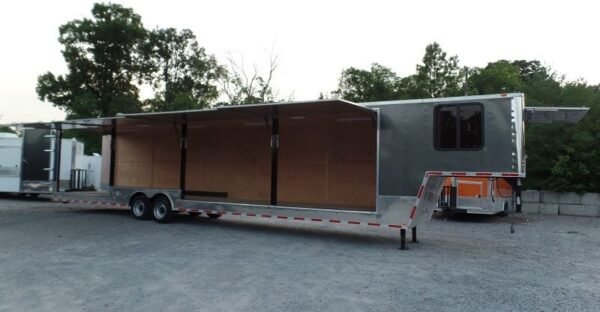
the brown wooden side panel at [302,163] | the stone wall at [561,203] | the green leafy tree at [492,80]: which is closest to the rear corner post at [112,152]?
the brown wooden side panel at [302,163]

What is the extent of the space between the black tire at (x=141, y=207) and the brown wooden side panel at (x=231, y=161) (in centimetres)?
117

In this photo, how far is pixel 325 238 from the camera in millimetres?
10188

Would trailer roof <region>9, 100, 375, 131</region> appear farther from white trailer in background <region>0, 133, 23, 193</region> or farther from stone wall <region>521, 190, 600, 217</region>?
stone wall <region>521, 190, 600, 217</region>

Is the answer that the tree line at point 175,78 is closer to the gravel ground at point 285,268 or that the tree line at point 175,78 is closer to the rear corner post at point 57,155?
the gravel ground at point 285,268

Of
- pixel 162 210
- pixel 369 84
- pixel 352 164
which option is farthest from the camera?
pixel 369 84

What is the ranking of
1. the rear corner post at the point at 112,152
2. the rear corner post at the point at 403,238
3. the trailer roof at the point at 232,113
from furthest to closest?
the rear corner post at the point at 112,152, the trailer roof at the point at 232,113, the rear corner post at the point at 403,238

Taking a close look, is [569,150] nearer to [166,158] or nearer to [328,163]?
[328,163]

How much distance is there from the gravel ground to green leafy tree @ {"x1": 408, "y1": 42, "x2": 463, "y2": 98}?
956 inches

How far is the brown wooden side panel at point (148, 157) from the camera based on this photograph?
13.2 meters

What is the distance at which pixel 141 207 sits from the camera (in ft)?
40.7

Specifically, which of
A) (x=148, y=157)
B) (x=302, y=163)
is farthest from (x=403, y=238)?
(x=148, y=157)

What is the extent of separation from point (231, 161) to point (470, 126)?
6.33 meters

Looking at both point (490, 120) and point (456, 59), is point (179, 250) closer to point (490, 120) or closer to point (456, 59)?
point (490, 120)

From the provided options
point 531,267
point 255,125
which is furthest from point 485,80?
point 531,267
